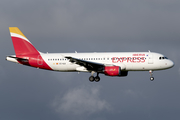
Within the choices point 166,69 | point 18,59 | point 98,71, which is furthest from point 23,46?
point 166,69

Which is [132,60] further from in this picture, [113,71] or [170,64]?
[170,64]

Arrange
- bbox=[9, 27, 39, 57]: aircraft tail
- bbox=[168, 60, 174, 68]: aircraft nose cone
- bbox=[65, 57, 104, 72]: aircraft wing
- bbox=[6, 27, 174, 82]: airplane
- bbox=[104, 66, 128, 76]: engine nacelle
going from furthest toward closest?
bbox=[9, 27, 39, 57]: aircraft tail < bbox=[168, 60, 174, 68]: aircraft nose cone < bbox=[6, 27, 174, 82]: airplane < bbox=[65, 57, 104, 72]: aircraft wing < bbox=[104, 66, 128, 76]: engine nacelle

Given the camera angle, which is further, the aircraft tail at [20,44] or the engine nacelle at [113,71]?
the aircraft tail at [20,44]

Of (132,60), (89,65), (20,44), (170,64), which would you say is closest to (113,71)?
(132,60)

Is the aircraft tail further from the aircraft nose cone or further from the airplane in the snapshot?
the aircraft nose cone

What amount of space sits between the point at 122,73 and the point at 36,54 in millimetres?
16599

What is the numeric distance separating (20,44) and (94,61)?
1531cm

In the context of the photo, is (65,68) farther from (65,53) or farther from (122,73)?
(122,73)

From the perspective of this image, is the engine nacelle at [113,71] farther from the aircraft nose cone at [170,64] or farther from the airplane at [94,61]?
the aircraft nose cone at [170,64]

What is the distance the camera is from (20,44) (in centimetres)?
6300

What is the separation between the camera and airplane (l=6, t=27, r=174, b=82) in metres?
56.6

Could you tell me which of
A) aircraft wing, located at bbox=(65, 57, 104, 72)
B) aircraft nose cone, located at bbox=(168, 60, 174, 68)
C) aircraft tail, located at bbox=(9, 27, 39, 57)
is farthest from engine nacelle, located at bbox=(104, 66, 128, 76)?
aircraft tail, located at bbox=(9, 27, 39, 57)

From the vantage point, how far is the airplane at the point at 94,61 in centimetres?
5659

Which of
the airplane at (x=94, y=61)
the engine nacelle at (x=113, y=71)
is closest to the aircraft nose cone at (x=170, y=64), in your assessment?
the airplane at (x=94, y=61)
